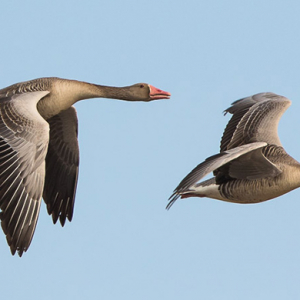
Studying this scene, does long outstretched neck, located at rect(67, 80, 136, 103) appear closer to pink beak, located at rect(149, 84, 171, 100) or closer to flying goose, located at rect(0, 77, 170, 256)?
flying goose, located at rect(0, 77, 170, 256)

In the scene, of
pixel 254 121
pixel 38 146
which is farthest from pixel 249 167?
pixel 38 146

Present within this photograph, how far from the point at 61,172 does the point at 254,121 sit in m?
3.74

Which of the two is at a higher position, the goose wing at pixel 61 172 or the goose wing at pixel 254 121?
the goose wing at pixel 254 121

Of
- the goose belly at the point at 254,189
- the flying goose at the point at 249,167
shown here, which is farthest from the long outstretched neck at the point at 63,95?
the goose belly at the point at 254,189

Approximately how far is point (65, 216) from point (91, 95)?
2442 mm

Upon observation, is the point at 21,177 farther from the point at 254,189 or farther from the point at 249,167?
the point at 254,189

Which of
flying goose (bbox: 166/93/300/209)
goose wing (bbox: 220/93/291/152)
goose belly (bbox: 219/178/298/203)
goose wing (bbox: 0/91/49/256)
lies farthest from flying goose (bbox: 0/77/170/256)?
goose belly (bbox: 219/178/298/203)

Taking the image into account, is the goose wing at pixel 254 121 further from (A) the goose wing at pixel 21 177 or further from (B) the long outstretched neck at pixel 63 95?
(A) the goose wing at pixel 21 177

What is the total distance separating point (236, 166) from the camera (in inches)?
545

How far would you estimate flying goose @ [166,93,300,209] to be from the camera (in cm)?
1275

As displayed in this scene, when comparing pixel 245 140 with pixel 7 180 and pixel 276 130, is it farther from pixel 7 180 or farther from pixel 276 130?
pixel 7 180

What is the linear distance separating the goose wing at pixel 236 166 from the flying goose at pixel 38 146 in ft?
6.48

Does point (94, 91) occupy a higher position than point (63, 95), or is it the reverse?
point (94, 91)

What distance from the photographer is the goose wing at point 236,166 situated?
491 inches
